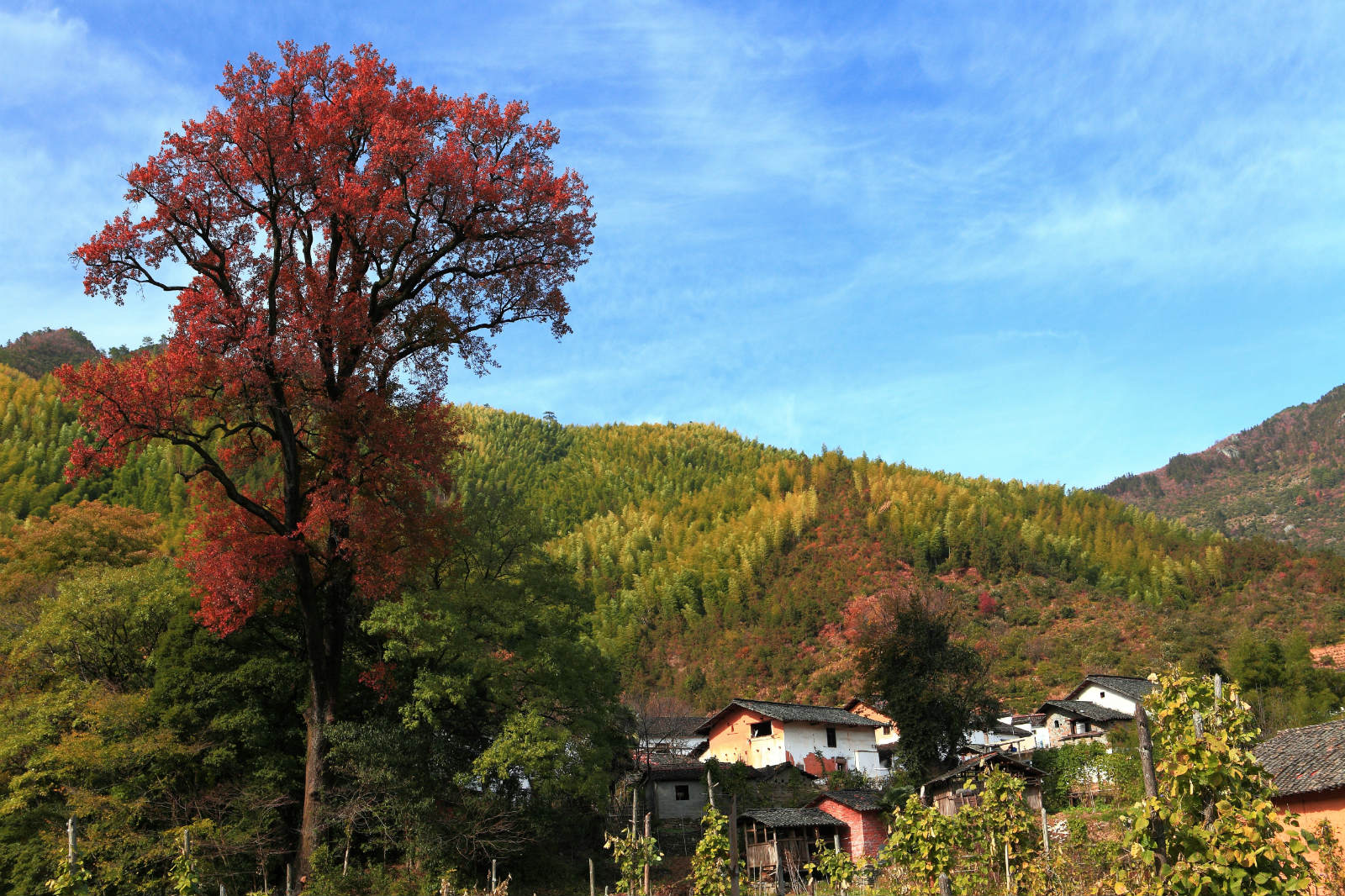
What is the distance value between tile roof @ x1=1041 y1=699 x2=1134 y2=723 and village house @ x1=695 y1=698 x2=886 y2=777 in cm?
964

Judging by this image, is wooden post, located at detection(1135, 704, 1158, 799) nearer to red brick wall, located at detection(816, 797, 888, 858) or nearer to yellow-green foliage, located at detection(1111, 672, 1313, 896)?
yellow-green foliage, located at detection(1111, 672, 1313, 896)

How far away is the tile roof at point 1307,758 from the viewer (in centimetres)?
2028

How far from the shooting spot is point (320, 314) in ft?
63.0

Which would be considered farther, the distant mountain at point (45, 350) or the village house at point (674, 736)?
the distant mountain at point (45, 350)

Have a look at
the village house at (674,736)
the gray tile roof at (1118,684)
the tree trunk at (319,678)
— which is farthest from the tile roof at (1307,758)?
the village house at (674,736)

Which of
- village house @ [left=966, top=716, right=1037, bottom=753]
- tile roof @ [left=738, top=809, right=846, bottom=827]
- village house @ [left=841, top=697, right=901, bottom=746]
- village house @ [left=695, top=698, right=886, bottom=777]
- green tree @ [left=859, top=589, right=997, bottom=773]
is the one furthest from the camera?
village house @ [left=841, top=697, right=901, bottom=746]

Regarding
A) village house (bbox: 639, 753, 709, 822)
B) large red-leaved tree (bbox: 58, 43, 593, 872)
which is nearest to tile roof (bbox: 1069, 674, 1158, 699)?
village house (bbox: 639, 753, 709, 822)

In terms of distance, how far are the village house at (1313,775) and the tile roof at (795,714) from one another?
84.4 ft

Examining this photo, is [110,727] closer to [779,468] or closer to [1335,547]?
[779,468]

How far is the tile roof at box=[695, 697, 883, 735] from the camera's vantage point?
4744 cm

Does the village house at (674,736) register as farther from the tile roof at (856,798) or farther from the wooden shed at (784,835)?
the wooden shed at (784,835)

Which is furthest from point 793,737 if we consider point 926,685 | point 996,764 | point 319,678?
point 319,678

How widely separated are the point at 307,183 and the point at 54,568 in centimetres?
2354

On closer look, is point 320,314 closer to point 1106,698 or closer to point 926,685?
point 926,685
